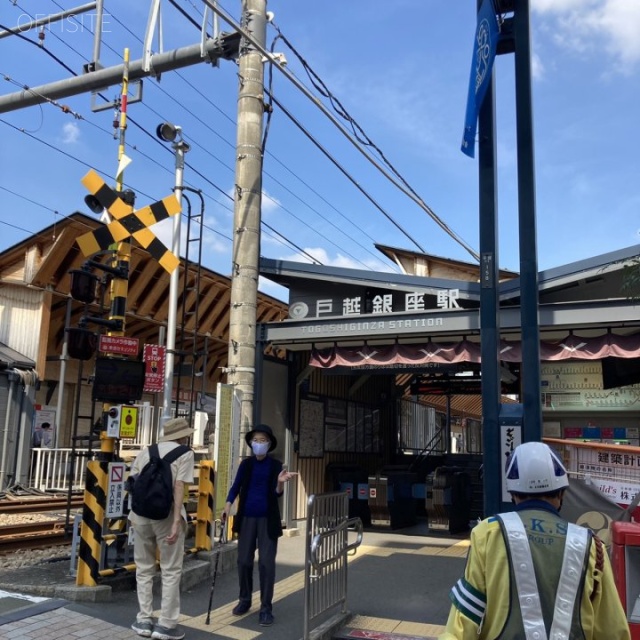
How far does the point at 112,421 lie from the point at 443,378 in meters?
10.1

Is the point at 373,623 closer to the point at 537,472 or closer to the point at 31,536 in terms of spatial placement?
the point at 537,472

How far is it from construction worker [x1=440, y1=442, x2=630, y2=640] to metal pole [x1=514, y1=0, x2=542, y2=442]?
2590mm

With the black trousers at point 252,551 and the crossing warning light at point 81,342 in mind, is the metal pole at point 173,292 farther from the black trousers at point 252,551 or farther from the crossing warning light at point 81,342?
the black trousers at point 252,551

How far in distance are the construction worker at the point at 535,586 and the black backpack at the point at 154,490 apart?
390cm

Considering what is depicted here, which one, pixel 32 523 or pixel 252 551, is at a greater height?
pixel 252 551

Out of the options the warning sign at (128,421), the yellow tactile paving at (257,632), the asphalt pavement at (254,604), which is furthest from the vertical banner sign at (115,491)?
the yellow tactile paving at (257,632)

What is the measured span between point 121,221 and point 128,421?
83.6 inches

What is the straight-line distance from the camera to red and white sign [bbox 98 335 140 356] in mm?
6973

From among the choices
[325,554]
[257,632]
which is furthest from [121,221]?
[257,632]

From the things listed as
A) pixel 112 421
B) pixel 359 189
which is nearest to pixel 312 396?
pixel 359 189

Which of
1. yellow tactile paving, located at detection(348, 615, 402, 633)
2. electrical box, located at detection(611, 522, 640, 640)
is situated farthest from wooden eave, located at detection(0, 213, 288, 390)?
electrical box, located at detection(611, 522, 640, 640)

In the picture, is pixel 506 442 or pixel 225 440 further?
pixel 225 440

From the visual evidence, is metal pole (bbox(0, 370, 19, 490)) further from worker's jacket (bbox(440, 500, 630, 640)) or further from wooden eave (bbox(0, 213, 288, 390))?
worker's jacket (bbox(440, 500, 630, 640))

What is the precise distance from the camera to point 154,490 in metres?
5.69
